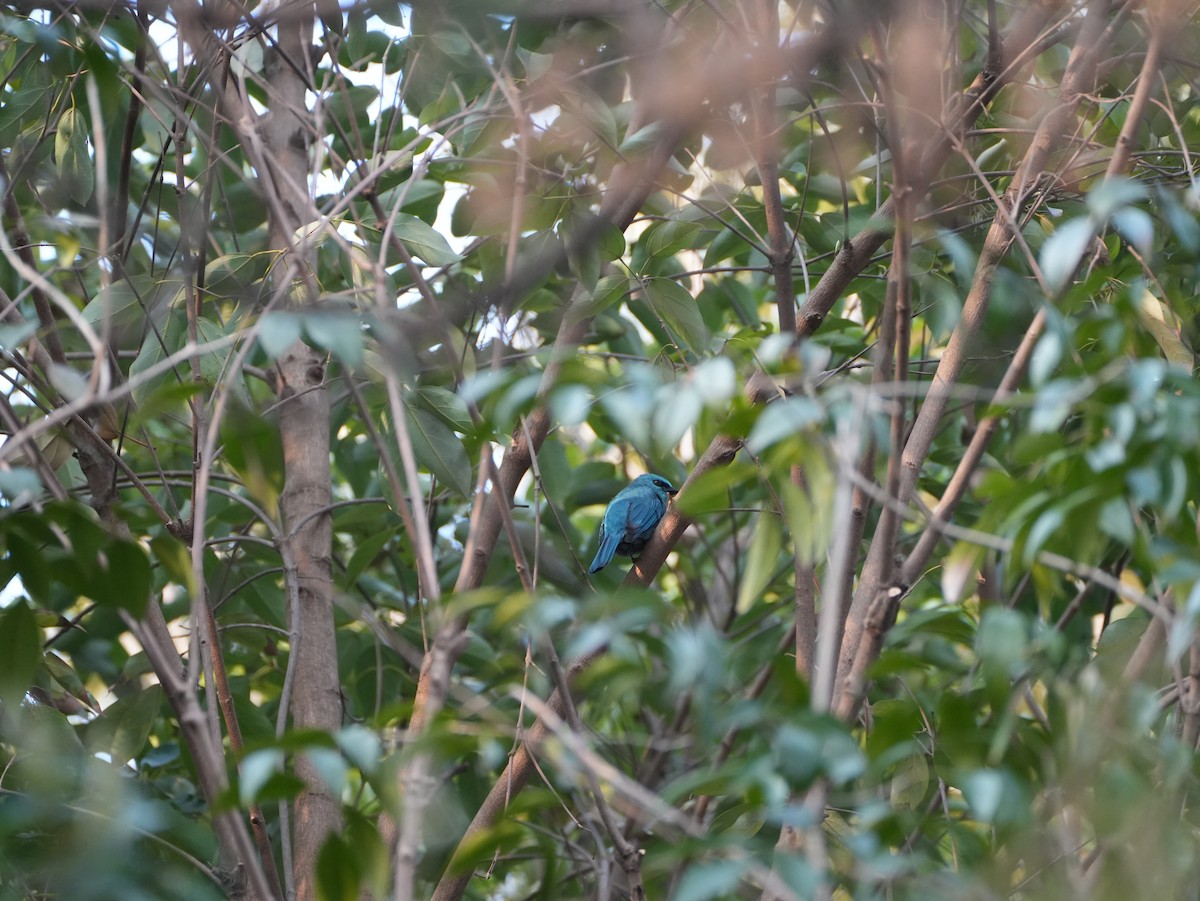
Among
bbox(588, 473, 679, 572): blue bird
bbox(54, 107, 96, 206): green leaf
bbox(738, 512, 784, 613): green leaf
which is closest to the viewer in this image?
bbox(738, 512, 784, 613): green leaf

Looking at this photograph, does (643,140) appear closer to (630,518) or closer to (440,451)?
(440,451)

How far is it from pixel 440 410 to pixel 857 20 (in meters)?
1.24

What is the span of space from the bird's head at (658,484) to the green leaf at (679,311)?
5.58 feet

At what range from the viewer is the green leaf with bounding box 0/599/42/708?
1.84 metres

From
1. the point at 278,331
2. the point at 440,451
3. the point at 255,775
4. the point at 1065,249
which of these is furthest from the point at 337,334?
the point at 440,451

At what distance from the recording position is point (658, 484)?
476 cm

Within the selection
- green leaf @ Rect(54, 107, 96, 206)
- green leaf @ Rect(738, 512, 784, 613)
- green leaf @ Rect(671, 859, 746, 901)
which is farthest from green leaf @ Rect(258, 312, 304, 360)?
green leaf @ Rect(54, 107, 96, 206)

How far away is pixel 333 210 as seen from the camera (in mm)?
1886

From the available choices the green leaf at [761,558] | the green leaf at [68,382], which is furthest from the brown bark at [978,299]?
the green leaf at [68,382]

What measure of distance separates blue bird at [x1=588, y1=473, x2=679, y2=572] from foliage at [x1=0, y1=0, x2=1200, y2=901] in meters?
0.22

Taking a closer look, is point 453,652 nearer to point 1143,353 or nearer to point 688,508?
point 688,508

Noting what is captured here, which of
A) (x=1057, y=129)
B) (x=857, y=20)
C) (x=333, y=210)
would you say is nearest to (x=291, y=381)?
(x=333, y=210)

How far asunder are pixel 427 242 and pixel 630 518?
2087 mm

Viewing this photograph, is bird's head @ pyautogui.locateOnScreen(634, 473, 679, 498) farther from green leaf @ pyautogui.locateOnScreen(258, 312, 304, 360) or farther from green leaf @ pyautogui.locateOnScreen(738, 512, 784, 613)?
green leaf @ pyautogui.locateOnScreen(258, 312, 304, 360)
